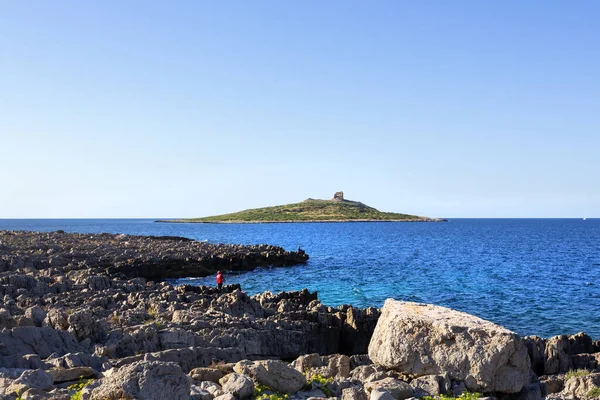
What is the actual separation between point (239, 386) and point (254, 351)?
813 cm

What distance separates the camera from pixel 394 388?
10812mm

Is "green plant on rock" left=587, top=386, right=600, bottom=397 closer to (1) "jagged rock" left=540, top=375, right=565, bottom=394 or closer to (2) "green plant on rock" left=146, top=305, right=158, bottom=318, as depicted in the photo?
(1) "jagged rock" left=540, top=375, right=565, bottom=394

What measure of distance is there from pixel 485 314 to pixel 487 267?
102 ft

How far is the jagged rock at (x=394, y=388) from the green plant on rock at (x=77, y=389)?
17.2ft

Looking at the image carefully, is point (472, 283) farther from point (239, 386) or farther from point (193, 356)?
point (239, 386)

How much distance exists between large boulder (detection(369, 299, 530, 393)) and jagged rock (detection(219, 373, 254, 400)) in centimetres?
335

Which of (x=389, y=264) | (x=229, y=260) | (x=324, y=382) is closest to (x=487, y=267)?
(x=389, y=264)

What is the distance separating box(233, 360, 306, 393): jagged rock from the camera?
11.2 m

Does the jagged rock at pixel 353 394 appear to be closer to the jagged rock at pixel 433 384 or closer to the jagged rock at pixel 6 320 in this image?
the jagged rock at pixel 433 384

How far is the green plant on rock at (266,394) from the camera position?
418 inches

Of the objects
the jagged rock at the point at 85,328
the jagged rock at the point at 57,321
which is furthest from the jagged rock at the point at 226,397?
the jagged rock at the point at 57,321

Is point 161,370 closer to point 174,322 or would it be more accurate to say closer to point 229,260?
point 174,322

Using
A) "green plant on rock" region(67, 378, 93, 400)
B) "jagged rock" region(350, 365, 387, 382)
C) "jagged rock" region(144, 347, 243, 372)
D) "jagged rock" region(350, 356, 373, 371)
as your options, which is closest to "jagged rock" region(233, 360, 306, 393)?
"jagged rock" region(350, 365, 387, 382)

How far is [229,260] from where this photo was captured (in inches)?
2383
